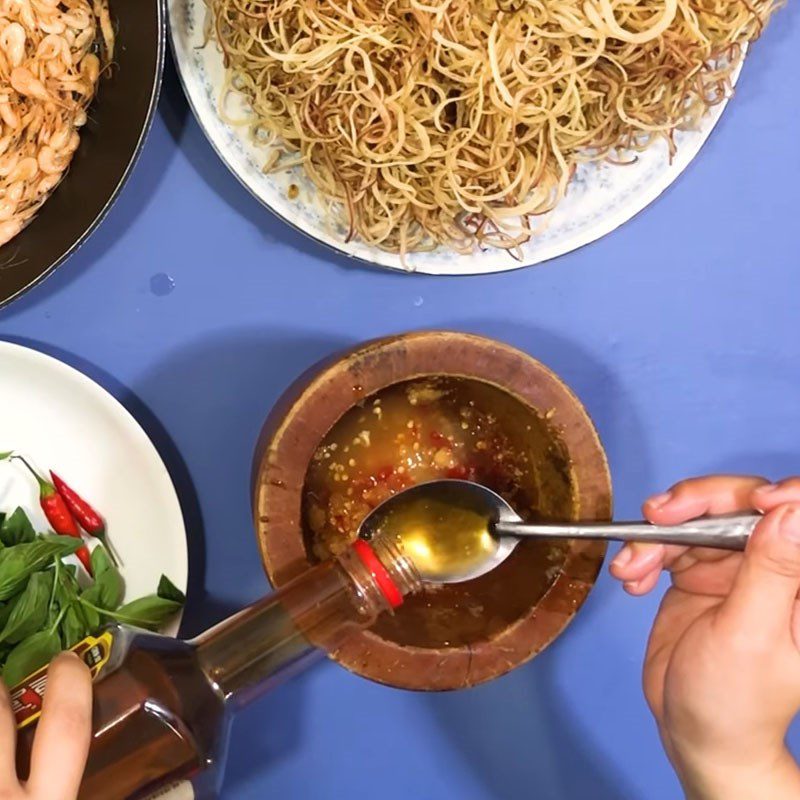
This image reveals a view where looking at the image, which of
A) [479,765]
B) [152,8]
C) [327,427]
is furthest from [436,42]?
[479,765]

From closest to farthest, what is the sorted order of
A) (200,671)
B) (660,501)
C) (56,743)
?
(56,743)
(200,671)
(660,501)

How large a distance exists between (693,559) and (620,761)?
1.15 ft

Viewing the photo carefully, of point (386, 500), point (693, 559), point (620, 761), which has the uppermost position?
point (386, 500)

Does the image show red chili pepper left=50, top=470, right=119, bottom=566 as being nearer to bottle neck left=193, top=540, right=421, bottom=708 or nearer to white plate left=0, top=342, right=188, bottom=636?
white plate left=0, top=342, right=188, bottom=636

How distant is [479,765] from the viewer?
3.67ft

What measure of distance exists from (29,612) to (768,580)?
2.48 ft

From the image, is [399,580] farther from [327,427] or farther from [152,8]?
[152,8]

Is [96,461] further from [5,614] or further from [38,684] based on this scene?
[38,684]

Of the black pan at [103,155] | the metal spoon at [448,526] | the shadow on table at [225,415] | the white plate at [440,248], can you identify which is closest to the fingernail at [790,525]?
the metal spoon at [448,526]

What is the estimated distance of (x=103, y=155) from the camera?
3.05 feet

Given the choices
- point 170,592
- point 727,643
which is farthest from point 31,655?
point 727,643

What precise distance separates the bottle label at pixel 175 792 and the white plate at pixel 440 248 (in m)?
0.57

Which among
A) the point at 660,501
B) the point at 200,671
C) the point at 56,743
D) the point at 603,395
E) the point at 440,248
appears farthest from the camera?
the point at 603,395

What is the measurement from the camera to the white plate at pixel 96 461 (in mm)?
993
